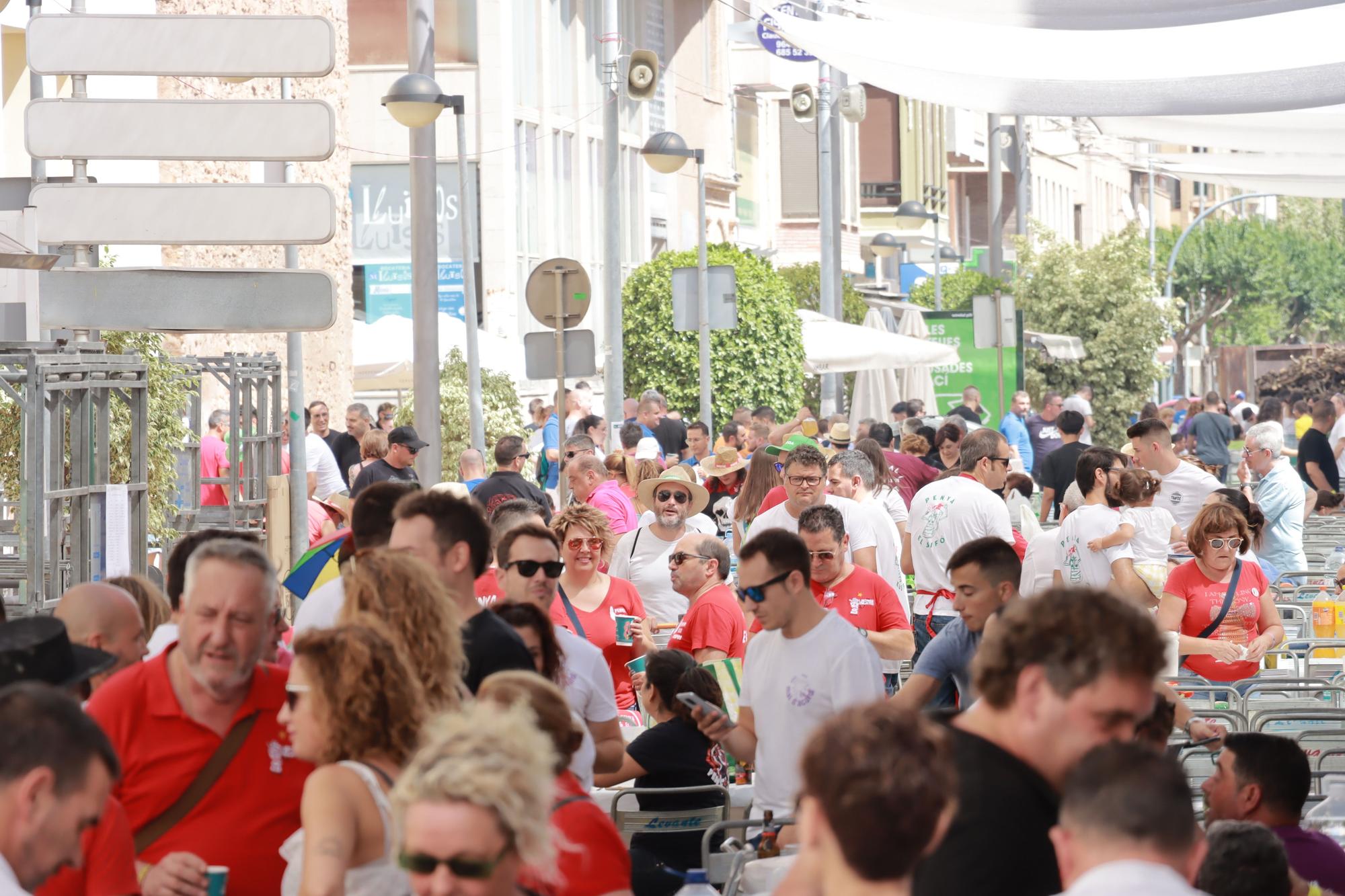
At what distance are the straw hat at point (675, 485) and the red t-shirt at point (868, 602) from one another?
198cm

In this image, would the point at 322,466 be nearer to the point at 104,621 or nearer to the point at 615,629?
the point at 615,629

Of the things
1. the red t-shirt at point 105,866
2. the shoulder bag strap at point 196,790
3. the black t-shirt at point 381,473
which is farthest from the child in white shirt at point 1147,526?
the red t-shirt at point 105,866

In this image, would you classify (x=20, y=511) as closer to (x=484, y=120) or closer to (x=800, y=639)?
(x=800, y=639)

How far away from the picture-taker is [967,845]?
11.7ft

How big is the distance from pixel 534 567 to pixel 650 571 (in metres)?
4.43

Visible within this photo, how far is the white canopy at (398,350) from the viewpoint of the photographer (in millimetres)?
27625

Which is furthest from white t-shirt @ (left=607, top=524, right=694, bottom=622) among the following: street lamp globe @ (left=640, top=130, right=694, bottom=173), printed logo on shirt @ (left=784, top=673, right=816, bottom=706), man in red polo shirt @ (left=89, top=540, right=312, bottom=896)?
street lamp globe @ (left=640, top=130, right=694, bottom=173)

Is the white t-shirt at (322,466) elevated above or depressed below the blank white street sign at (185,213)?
below

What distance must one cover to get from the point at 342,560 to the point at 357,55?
1301 inches

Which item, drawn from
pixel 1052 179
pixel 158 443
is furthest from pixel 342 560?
pixel 1052 179

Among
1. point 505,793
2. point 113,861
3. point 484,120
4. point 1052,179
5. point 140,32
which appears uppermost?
point 1052,179

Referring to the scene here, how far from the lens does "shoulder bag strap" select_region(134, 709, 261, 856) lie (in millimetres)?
4645

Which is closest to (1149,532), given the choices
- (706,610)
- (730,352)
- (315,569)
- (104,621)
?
(706,610)

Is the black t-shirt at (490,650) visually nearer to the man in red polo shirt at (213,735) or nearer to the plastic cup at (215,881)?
the man in red polo shirt at (213,735)
